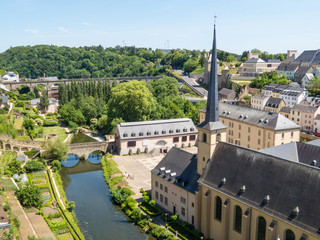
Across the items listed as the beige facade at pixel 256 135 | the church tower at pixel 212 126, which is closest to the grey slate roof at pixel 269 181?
the church tower at pixel 212 126

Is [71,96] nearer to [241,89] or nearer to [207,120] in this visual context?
[241,89]

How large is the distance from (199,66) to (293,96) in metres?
80.9

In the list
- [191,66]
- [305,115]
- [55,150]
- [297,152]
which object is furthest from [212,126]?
[191,66]

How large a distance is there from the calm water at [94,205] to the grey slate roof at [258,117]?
3029cm

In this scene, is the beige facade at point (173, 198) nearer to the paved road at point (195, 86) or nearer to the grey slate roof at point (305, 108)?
the grey slate roof at point (305, 108)

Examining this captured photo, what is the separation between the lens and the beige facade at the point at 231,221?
90.5 feet

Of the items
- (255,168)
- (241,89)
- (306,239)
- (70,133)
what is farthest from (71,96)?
(306,239)

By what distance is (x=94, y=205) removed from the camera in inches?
1841

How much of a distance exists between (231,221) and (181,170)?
1053cm

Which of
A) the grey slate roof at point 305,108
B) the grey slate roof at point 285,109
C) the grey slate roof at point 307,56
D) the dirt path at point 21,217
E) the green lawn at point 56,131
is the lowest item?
the green lawn at point 56,131

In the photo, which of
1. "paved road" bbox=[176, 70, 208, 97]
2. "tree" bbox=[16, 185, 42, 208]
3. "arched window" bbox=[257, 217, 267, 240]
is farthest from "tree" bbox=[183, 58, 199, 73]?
"arched window" bbox=[257, 217, 267, 240]

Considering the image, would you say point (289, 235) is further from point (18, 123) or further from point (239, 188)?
point (18, 123)

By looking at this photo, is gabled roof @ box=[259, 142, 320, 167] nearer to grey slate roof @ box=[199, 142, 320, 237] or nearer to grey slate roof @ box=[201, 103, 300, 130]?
grey slate roof @ box=[199, 142, 320, 237]

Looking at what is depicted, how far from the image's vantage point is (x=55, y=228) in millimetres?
36875
